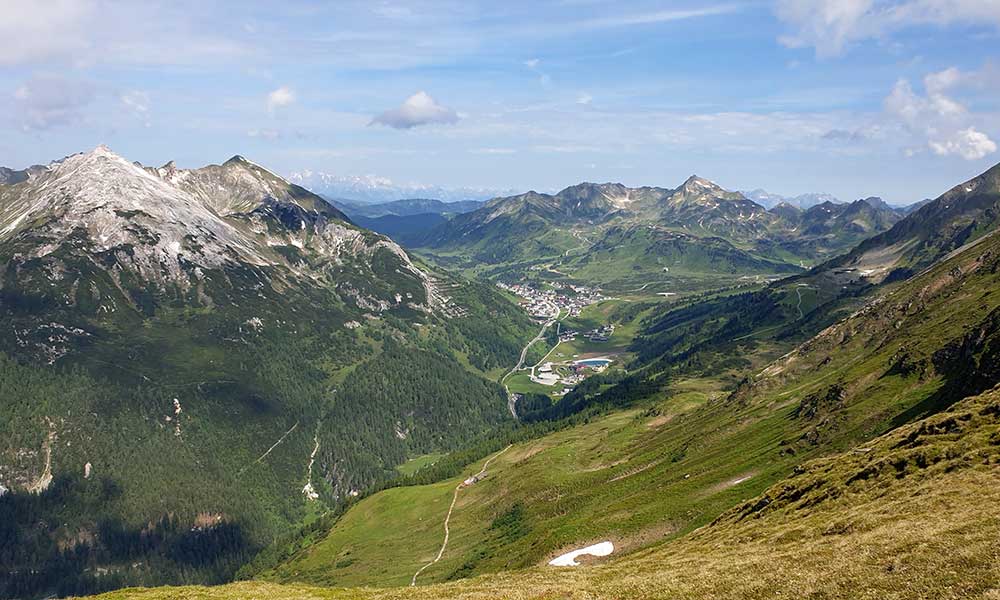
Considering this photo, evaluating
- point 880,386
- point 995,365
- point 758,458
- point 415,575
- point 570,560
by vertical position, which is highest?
point 995,365

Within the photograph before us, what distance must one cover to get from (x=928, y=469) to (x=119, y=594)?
10173 cm

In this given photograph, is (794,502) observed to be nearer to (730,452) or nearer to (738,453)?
(738,453)

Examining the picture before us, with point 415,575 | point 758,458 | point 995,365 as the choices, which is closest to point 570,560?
point 758,458

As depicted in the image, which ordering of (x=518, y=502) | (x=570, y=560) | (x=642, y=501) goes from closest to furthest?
(x=570, y=560), (x=642, y=501), (x=518, y=502)

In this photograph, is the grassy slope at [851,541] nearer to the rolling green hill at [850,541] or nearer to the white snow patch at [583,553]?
the rolling green hill at [850,541]

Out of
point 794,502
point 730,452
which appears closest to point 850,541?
point 794,502

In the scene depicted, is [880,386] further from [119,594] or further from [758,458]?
[119,594]

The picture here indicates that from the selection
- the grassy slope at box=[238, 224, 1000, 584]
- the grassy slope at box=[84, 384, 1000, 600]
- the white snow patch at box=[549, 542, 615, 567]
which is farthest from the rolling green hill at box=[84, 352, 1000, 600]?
the grassy slope at box=[238, 224, 1000, 584]

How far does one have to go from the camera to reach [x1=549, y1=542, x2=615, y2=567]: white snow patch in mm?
115125

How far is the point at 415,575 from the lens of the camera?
161 meters

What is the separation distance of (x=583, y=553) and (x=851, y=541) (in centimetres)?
7209

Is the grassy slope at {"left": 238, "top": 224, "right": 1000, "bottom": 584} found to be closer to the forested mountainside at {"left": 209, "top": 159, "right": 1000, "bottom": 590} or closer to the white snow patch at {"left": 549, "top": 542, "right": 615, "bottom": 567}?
the forested mountainside at {"left": 209, "top": 159, "right": 1000, "bottom": 590}

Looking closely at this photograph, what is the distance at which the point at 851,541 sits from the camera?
5416 centimetres

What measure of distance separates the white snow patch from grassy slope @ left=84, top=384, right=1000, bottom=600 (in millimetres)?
26640
